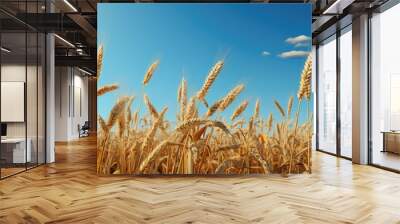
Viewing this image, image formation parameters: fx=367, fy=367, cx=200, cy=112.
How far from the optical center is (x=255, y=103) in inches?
228

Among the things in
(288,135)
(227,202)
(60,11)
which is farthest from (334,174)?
(60,11)

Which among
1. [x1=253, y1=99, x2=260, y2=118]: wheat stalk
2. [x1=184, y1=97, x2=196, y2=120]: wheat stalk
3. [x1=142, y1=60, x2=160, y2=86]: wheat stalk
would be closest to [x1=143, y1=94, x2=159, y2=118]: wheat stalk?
[x1=142, y1=60, x2=160, y2=86]: wheat stalk

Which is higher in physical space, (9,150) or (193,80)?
(193,80)

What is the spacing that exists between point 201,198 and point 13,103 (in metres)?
3.54

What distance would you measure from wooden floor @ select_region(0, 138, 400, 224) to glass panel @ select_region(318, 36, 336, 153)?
9.64ft

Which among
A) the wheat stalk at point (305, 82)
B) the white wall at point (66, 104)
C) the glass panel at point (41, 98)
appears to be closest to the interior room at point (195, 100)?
the wheat stalk at point (305, 82)

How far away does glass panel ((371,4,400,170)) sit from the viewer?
6.23 m

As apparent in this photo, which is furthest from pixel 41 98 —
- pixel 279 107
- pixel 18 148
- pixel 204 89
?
pixel 279 107

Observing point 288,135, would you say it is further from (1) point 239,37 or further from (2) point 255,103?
(1) point 239,37

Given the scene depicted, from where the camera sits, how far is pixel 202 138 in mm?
5711

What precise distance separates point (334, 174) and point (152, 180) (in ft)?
9.55

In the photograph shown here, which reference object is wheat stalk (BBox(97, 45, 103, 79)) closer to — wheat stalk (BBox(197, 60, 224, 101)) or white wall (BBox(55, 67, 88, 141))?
wheat stalk (BBox(197, 60, 224, 101))

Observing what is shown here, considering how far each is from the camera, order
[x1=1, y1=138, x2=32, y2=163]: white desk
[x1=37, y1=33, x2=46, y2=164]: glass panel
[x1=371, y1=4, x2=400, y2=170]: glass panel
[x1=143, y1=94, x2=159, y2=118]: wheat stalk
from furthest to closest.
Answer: [x1=37, y1=33, x2=46, y2=164]: glass panel → [x1=371, y1=4, x2=400, y2=170]: glass panel → [x1=143, y1=94, x2=159, y2=118]: wheat stalk → [x1=1, y1=138, x2=32, y2=163]: white desk

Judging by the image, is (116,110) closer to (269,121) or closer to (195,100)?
(195,100)
